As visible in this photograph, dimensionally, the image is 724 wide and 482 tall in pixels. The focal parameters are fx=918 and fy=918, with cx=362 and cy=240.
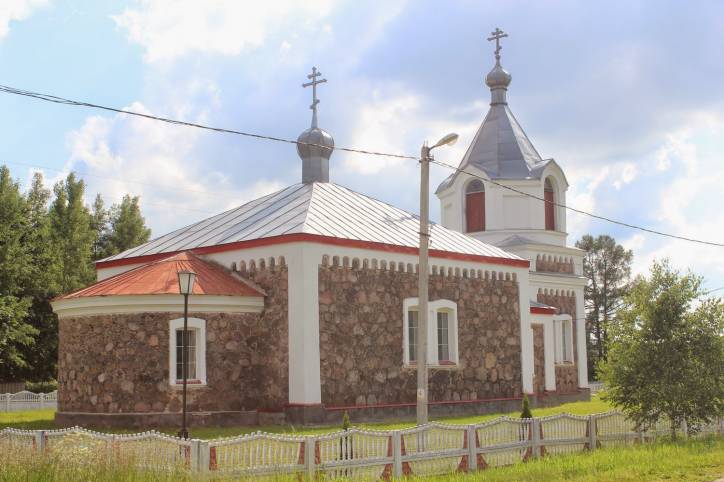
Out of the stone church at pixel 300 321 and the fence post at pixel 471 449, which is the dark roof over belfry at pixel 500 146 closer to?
the stone church at pixel 300 321

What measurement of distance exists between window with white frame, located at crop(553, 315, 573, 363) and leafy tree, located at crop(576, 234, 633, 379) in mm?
26774

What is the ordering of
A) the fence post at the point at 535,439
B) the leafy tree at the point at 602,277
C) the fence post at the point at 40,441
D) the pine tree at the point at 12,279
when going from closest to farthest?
the fence post at the point at 40,441 < the fence post at the point at 535,439 < the pine tree at the point at 12,279 < the leafy tree at the point at 602,277

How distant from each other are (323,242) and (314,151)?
6.17m

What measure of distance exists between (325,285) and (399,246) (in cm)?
252

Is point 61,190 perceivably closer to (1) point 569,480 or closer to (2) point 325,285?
(2) point 325,285

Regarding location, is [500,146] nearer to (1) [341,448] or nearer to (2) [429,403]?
(2) [429,403]

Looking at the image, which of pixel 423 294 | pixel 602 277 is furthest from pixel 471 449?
pixel 602 277

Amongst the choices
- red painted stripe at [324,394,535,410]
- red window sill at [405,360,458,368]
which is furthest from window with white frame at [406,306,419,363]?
red painted stripe at [324,394,535,410]

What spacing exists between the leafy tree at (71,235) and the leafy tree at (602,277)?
31311 millimetres

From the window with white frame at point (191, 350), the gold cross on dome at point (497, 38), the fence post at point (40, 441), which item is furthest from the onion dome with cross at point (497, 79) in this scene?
the fence post at point (40, 441)

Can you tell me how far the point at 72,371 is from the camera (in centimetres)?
2038

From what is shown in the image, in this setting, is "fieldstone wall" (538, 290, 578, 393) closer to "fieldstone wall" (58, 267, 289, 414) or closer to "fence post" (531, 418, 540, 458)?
"fieldstone wall" (58, 267, 289, 414)

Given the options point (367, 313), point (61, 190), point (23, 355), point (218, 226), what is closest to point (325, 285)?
point (367, 313)

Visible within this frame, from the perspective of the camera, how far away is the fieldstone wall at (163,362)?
1948 cm
